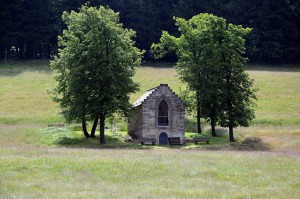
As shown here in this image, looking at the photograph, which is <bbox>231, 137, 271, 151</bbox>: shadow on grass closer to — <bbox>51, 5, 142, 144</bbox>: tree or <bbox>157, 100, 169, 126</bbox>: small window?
<bbox>157, 100, 169, 126</bbox>: small window

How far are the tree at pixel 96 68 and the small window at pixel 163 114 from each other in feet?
15.1

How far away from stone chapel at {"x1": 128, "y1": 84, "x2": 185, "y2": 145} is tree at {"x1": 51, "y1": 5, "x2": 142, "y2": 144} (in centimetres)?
318

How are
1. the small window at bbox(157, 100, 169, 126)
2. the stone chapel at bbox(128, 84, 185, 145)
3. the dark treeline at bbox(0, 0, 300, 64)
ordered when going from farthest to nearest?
1. the dark treeline at bbox(0, 0, 300, 64)
2. the small window at bbox(157, 100, 169, 126)
3. the stone chapel at bbox(128, 84, 185, 145)

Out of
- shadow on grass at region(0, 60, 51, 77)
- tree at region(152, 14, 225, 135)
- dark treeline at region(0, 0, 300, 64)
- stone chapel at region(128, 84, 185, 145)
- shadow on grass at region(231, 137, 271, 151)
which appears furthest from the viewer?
dark treeline at region(0, 0, 300, 64)

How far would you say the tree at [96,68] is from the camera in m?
A: 49.1

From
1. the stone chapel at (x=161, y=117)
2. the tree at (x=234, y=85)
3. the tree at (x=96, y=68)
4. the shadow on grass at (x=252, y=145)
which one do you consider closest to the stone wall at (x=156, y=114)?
the stone chapel at (x=161, y=117)

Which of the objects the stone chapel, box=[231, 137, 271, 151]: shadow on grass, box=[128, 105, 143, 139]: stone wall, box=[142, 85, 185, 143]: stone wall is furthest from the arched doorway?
box=[231, 137, 271, 151]: shadow on grass

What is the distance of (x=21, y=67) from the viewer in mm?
95438

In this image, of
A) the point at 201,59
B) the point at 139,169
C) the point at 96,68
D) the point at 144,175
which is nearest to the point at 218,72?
the point at 201,59

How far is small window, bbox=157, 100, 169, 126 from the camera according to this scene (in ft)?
178

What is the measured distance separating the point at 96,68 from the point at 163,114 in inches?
391

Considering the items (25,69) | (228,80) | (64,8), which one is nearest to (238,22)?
(64,8)

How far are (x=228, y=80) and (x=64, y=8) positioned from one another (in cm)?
6687

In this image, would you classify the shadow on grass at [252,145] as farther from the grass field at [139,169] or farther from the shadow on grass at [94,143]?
the shadow on grass at [94,143]
